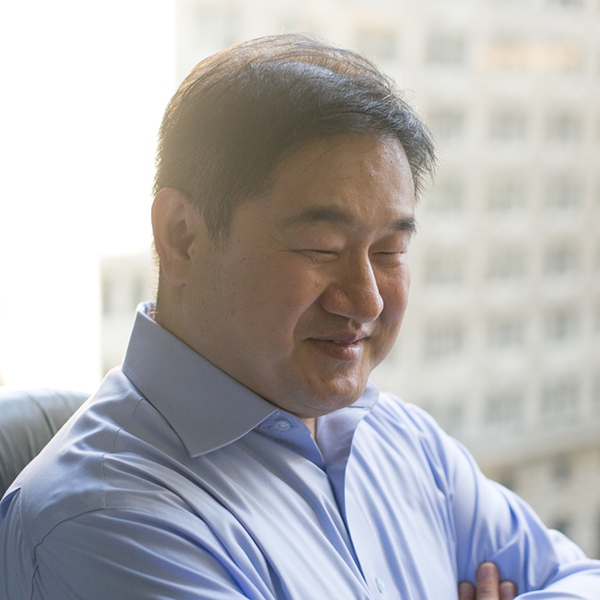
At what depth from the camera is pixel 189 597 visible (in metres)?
0.74

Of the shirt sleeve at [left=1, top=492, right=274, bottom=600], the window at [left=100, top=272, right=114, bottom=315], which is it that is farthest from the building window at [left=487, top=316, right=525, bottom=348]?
the shirt sleeve at [left=1, top=492, right=274, bottom=600]

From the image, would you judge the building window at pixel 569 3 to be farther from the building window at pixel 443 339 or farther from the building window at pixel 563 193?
the building window at pixel 443 339

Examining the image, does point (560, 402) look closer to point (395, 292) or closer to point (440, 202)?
point (440, 202)

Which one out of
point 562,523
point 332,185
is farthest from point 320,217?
point 562,523

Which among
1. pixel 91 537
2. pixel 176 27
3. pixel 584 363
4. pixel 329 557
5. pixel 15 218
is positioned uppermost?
pixel 176 27

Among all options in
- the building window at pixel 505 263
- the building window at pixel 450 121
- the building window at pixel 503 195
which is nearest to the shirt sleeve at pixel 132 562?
the building window at pixel 450 121

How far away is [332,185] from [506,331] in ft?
11.9

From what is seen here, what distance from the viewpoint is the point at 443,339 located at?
403 cm

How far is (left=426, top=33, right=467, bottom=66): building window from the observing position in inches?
149

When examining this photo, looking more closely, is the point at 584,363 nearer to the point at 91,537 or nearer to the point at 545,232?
the point at 545,232

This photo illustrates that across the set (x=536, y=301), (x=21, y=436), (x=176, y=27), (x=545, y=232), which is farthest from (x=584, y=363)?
(x=21, y=436)

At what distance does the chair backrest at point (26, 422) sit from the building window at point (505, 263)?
3150 mm

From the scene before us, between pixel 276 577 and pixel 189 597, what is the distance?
0.15 metres

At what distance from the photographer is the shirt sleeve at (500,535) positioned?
116 centimetres
